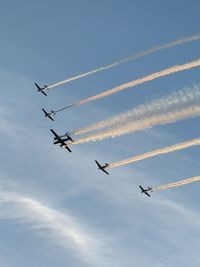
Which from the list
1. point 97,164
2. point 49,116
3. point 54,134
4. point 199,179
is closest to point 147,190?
point 97,164

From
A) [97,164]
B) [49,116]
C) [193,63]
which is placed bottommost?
[193,63]

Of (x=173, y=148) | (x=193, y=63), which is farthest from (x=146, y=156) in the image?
(x=193, y=63)

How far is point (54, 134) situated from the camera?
308 feet

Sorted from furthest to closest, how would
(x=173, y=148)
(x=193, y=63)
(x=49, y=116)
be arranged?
(x=49, y=116)
(x=173, y=148)
(x=193, y=63)

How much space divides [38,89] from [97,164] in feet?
75.7

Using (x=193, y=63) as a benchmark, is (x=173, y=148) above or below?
below

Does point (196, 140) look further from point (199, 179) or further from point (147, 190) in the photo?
point (147, 190)

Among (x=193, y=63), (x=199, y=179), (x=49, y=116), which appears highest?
(x=49, y=116)

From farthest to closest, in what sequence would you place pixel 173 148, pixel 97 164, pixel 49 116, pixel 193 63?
pixel 49 116 → pixel 97 164 → pixel 173 148 → pixel 193 63

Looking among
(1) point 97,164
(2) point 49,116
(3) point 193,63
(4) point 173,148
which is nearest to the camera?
(3) point 193,63

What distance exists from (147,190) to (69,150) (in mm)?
13736

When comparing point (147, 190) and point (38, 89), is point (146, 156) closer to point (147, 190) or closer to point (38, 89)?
point (147, 190)

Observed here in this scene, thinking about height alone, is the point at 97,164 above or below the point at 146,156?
above

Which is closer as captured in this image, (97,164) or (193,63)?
(193,63)
